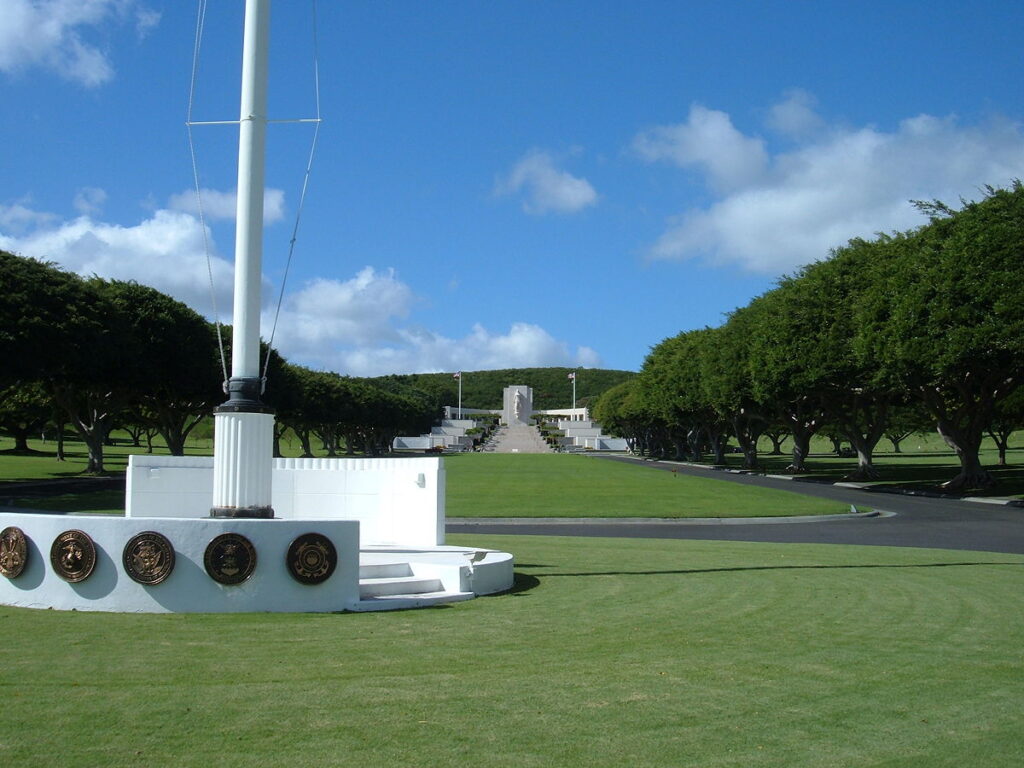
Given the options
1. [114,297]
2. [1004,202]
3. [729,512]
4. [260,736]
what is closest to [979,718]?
[260,736]

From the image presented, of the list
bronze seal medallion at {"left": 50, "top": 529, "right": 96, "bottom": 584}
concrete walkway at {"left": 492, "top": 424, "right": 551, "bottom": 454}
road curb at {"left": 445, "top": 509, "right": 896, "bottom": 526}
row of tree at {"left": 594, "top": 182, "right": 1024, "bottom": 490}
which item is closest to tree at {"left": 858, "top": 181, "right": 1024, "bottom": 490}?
row of tree at {"left": 594, "top": 182, "right": 1024, "bottom": 490}

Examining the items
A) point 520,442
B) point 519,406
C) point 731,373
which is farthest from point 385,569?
point 519,406

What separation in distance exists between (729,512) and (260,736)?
26.3 metres

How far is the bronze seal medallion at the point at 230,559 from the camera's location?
36.2ft

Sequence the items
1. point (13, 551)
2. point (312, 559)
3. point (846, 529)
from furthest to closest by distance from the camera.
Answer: point (846, 529), point (13, 551), point (312, 559)

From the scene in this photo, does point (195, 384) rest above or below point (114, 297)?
below

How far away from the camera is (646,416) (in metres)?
104

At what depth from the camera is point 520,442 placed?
5950 inches

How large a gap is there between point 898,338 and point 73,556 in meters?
34.6

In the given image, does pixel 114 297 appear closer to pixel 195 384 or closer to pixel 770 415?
pixel 195 384

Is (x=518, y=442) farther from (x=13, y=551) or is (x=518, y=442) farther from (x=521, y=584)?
(x=13, y=551)

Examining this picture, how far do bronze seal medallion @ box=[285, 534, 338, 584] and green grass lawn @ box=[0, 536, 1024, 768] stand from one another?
618 millimetres

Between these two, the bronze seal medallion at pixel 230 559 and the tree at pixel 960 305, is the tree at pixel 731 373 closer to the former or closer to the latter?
the tree at pixel 960 305

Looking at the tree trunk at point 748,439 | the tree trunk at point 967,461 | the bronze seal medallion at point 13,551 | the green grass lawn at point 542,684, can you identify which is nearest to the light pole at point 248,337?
the bronze seal medallion at point 13,551
